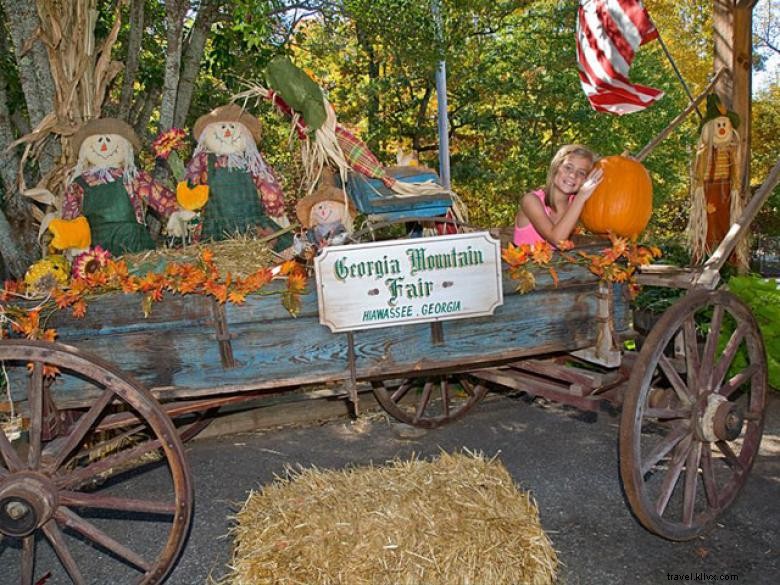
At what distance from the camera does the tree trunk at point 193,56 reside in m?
5.09

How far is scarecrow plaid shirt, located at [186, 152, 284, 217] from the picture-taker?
3547 millimetres

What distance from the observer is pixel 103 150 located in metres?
3.41

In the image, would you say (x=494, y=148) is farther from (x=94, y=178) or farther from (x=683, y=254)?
(x=94, y=178)

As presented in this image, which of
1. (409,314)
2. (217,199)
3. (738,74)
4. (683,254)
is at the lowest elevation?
(683,254)

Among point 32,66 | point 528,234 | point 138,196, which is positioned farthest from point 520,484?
point 32,66

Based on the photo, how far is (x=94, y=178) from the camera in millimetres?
3396

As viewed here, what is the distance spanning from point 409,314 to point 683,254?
4.85 metres

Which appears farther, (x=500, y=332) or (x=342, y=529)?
(x=500, y=332)

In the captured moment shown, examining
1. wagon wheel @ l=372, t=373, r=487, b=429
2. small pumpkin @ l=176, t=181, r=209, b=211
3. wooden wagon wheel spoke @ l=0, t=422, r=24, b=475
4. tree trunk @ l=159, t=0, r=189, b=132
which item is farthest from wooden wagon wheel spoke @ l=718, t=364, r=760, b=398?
tree trunk @ l=159, t=0, r=189, b=132

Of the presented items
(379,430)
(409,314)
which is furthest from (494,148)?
(409,314)

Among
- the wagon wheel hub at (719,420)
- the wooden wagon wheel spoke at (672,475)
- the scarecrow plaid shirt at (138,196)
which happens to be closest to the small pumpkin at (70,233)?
the scarecrow plaid shirt at (138,196)

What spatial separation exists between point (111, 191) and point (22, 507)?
1.71 meters

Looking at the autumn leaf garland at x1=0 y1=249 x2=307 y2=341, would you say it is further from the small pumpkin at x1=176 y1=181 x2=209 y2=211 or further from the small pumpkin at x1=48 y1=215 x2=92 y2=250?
the small pumpkin at x1=176 y1=181 x2=209 y2=211

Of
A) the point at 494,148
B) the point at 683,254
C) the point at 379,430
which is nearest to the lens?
the point at 379,430
